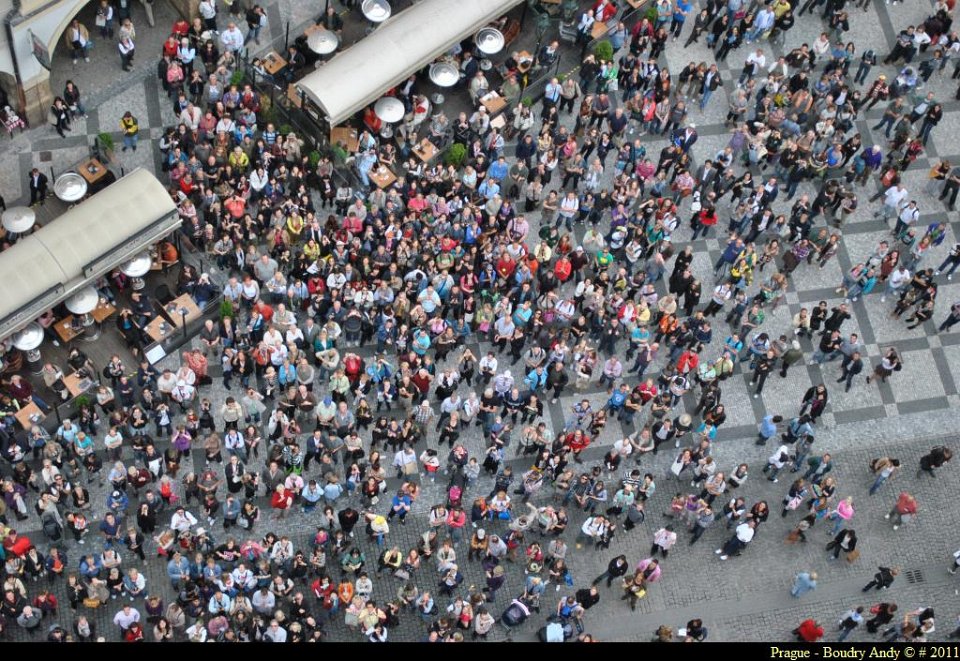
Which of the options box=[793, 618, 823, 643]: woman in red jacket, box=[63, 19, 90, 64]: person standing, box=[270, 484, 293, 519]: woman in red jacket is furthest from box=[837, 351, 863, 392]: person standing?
box=[63, 19, 90, 64]: person standing

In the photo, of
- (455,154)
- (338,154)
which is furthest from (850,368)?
(338,154)

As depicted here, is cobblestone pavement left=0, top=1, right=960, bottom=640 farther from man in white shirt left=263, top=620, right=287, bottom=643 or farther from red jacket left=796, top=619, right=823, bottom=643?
man in white shirt left=263, top=620, right=287, bottom=643

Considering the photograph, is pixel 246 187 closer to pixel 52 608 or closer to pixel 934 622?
pixel 52 608

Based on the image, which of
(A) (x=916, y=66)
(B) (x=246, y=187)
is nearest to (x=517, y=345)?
(B) (x=246, y=187)

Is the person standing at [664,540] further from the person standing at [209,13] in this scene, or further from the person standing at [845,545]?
the person standing at [209,13]

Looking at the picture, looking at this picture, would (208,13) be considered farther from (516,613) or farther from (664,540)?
(664,540)

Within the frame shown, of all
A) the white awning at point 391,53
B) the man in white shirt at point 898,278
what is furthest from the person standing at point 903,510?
the white awning at point 391,53

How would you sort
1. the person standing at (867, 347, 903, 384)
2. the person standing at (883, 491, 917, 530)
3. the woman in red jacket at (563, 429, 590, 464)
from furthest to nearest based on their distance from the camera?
the person standing at (867, 347, 903, 384), the person standing at (883, 491, 917, 530), the woman in red jacket at (563, 429, 590, 464)
